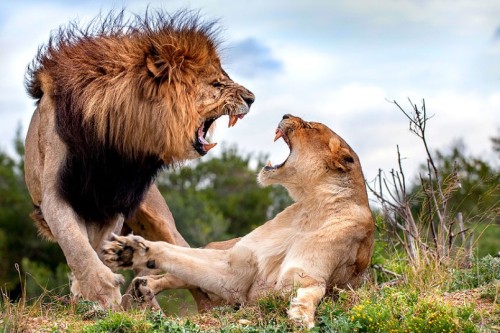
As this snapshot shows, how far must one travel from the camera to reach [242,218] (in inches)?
965

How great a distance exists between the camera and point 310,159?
572 centimetres

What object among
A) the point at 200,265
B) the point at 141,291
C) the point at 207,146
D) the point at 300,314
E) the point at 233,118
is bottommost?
the point at 141,291

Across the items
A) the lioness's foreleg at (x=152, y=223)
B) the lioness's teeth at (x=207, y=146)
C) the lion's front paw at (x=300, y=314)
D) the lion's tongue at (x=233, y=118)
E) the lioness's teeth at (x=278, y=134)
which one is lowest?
the lion's front paw at (x=300, y=314)

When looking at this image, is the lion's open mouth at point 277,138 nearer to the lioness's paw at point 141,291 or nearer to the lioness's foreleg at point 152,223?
the lioness's paw at point 141,291

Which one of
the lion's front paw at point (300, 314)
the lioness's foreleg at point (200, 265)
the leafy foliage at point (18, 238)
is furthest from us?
the leafy foliage at point (18, 238)

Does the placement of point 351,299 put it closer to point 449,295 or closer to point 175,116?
point 449,295

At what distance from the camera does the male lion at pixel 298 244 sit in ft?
17.4

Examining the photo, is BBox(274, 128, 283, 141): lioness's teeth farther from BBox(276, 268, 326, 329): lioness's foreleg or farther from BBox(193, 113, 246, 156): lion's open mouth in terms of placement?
BBox(276, 268, 326, 329): lioness's foreleg

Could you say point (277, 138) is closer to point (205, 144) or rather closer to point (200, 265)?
point (205, 144)

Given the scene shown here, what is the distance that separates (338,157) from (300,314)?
1.16 meters

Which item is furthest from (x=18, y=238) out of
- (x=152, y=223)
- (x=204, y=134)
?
(x=204, y=134)

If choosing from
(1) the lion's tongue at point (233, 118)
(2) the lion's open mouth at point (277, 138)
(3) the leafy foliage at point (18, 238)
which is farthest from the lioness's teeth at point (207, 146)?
(3) the leafy foliage at point (18, 238)

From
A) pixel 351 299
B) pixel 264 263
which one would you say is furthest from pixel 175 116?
pixel 351 299

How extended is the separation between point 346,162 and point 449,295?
932 millimetres
